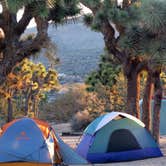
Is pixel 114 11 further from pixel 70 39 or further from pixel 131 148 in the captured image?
pixel 70 39

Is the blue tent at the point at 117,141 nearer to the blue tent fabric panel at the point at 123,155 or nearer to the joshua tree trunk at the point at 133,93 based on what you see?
the blue tent fabric panel at the point at 123,155

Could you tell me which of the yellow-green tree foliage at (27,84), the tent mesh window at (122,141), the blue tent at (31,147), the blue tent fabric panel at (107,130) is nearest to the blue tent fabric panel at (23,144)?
the blue tent at (31,147)

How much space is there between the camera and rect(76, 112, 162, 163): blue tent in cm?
1356

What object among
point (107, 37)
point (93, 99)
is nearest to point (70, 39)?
point (93, 99)

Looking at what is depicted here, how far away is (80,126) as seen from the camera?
3180 centimetres

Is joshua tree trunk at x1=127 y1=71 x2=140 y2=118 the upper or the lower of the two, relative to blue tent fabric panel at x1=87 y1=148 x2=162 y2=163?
upper

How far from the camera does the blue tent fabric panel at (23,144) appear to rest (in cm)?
1148

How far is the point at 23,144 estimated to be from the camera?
38.2 ft

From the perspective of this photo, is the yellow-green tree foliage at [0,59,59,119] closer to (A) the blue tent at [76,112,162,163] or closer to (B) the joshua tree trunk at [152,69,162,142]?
(B) the joshua tree trunk at [152,69,162,142]

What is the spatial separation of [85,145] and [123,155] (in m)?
1.06

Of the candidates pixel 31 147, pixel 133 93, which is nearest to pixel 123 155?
pixel 31 147

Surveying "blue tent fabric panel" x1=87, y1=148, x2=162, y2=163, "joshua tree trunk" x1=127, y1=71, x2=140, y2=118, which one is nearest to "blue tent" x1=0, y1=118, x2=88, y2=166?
"blue tent fabric panel" x1=87, y1=148, x2=162, y2=163

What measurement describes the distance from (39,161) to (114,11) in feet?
22.3

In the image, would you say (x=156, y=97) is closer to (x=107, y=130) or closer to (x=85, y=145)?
(x=107, y=130)
